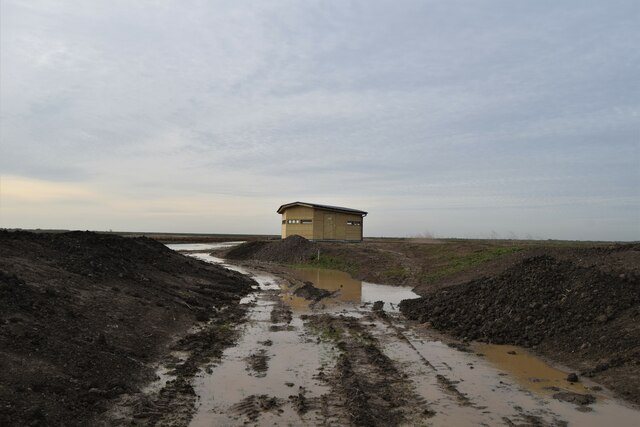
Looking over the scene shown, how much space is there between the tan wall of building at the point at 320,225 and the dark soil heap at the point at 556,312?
2656 cm

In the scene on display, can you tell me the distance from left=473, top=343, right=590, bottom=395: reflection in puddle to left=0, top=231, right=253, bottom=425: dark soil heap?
7.19 metres

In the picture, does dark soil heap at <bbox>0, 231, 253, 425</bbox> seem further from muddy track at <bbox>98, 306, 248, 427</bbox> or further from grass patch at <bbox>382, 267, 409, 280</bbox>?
grass patch at <bbox>382, 267, 409, 280</bbox>

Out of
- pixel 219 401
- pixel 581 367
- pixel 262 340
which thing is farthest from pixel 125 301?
pixel 581 367

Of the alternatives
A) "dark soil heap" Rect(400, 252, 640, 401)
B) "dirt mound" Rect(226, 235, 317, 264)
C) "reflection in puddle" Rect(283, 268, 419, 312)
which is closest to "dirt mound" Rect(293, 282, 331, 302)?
"reflection in puddle" Rect(283, 268, 419, 312)

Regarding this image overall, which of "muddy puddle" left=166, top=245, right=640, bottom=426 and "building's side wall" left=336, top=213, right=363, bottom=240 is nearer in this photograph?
"muddy puddle" left=166, top=245, right=640, bottom=426

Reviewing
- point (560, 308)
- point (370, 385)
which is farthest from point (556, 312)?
point (370, 385)

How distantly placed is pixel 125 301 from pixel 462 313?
9.96m

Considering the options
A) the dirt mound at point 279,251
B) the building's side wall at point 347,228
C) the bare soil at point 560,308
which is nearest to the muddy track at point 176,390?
the bare soil at point 560,308

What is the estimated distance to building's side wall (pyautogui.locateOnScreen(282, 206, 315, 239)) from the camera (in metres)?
43.0

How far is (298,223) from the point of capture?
44.1m

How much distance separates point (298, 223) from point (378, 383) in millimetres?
36089

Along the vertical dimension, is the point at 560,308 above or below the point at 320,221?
below

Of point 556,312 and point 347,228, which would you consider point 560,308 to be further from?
point 347,228

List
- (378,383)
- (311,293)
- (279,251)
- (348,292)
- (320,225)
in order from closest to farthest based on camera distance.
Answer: (378,383)
(311,293)
(348,292)
(279,251)
(320,225)
